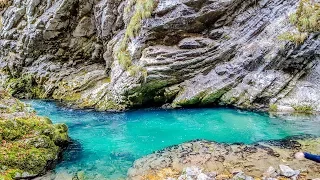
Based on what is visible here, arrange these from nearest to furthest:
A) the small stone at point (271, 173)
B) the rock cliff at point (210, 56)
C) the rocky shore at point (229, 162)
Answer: the small stone at point (271, 173) → the rocky shore at point (229, 162) → the rock cliff at point (210, 56)

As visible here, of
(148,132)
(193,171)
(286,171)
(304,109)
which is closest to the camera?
(286,171)

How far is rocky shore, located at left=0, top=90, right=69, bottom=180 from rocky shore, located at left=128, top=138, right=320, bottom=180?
3.25 metres

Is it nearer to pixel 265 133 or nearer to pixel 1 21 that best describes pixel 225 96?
pixel 265 133

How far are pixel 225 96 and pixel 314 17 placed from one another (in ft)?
23.6

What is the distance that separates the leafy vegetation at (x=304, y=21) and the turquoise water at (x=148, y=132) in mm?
5306

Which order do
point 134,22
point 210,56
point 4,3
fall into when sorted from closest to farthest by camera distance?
point 210,56
point 134,22
point 4,3

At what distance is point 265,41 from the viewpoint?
771 inches

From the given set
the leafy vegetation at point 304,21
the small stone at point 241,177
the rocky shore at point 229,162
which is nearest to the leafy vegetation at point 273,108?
the leafy vegetation at point 304,21

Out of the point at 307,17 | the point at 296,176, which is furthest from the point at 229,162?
the point at 307,17

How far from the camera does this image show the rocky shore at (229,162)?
915cm

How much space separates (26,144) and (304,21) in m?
16.9

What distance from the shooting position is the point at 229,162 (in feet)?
33.8

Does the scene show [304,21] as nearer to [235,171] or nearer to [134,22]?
[134,22]

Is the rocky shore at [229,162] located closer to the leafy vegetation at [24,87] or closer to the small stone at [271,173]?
the small stone at [271,173]
